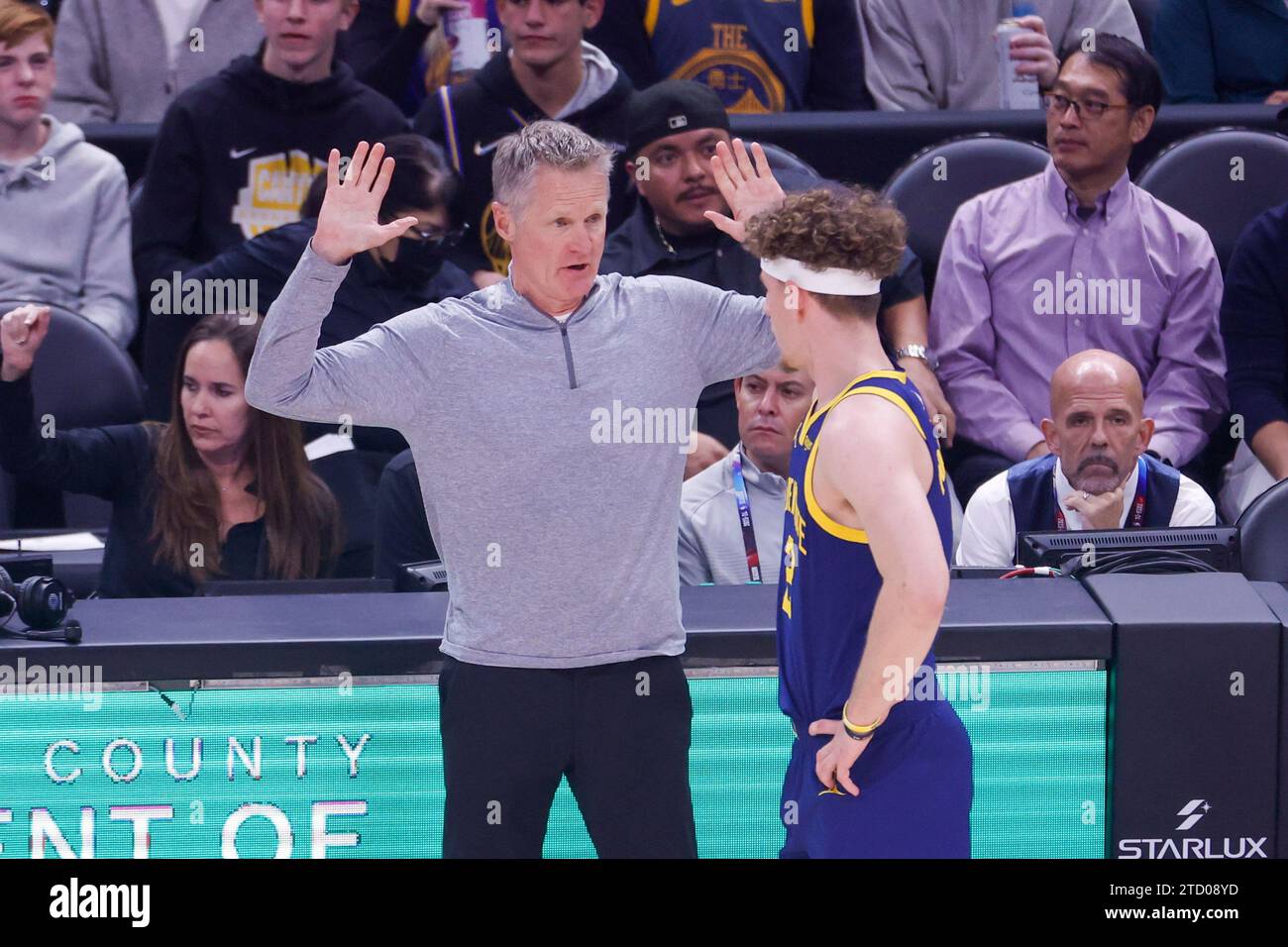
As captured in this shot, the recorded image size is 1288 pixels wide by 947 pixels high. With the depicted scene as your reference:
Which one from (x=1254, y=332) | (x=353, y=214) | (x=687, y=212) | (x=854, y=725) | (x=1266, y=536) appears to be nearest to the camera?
(x=854, y=725)

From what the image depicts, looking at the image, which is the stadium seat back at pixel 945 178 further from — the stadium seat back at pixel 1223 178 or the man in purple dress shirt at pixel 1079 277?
the stadium seat back at pixel 1223 178

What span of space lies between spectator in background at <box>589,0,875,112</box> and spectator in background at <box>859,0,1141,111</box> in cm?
9

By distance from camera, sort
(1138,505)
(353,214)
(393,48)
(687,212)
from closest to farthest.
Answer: (353,214), (1138,505), (687,212), (393,48)

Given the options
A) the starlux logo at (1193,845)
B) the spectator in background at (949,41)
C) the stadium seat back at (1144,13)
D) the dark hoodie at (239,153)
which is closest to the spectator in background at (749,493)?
the starlux logo at (1193,845)

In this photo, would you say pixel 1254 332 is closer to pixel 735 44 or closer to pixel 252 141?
pixel 735 44

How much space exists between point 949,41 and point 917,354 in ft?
4.65

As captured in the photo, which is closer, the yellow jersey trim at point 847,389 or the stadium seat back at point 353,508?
the yellow jersey trim at point 847,389

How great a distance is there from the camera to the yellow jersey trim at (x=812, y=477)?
7.59ft

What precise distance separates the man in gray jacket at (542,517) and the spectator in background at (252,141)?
6.97 feet

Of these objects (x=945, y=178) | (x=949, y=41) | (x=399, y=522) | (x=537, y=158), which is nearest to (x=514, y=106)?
(x=945, y=178)

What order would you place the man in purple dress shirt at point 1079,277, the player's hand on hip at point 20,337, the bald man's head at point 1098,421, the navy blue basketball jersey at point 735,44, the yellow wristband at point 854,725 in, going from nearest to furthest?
1. the yellow wristband at point 854,725
2. the player's hand on hip at point 20,337
3. the bald man's head at point 1098,421
4. the man in purple dress shirt at point 1079,277
5. the navy blue basketball jersey at point 735,44

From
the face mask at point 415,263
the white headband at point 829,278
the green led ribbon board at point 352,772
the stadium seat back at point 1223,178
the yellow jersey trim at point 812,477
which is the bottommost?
the green led ribbon board at point 352,772

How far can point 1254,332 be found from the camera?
4.38 m
